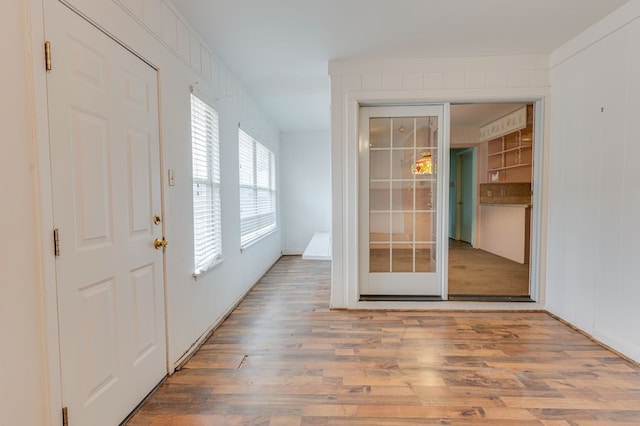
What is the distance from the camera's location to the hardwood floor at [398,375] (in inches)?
67.4

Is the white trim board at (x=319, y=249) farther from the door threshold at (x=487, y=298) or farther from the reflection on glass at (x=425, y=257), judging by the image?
the door threshold at (x=487, y=298)

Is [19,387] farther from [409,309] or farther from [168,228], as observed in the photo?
[409,309]

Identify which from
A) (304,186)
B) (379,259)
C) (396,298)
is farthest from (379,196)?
(304,186)

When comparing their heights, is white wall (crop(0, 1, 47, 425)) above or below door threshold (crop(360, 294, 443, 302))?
above

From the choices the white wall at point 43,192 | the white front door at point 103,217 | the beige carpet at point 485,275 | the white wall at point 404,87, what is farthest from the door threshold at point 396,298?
the white front door at point 103,217

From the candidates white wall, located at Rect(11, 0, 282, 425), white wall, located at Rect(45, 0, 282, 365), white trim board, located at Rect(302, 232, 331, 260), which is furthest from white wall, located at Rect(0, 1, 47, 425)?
white trim board, located at Rect(302, 232, 331, 260)

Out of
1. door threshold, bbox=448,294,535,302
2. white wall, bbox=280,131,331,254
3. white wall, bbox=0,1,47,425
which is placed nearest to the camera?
white wall, bbox=0,1,47,425

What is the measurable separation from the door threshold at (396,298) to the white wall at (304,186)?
3.12m

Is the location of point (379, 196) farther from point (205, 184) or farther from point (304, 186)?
point (304, 186)

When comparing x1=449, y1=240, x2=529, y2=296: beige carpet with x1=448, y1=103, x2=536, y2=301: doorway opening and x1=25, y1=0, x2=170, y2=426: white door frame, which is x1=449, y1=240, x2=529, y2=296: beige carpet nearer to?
x1=448, y1=103, x2=536, y2=301: doorway opening

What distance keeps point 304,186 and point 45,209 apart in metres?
5.28

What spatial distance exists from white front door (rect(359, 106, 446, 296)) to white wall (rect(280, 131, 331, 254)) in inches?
117

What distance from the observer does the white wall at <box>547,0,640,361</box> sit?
2.26 metres

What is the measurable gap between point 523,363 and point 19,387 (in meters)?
2.89
